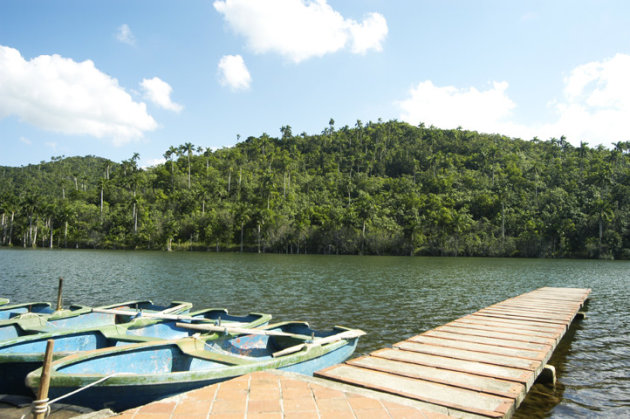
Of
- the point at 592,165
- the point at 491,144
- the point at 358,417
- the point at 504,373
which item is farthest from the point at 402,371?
the point at 491,144

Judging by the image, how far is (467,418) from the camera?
4805 mm

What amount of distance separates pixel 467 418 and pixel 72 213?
11364 centimetres

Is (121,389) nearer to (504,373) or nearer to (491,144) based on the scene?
(504,373)

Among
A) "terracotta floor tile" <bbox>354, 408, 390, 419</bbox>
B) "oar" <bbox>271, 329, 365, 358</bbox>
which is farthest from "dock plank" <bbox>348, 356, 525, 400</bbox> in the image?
"terracotta floor tile" <bbox>354, 408, 390, 419</bbox>

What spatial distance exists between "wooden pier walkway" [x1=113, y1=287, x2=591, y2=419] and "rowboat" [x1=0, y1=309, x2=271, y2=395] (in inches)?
143

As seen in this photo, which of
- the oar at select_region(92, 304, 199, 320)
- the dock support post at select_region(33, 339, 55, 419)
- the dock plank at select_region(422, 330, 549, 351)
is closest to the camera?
Result: the dock support post at select_region(33, 339, 55, 419)

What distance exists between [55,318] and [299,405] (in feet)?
30.2

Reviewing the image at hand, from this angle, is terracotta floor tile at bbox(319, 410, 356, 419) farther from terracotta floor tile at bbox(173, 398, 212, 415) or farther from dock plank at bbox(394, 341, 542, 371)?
dock plank at bbox(394, 341, 542, 371)

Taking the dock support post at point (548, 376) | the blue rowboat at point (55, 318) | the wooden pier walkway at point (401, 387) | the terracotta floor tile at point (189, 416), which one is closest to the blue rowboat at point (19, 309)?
the blue rowboat at point (55, 318)

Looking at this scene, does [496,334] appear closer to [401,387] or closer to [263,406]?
[401,387]

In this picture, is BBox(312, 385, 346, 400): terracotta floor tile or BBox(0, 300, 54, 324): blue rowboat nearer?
BBox(312, 385, 346, 400): terracotta floor tile

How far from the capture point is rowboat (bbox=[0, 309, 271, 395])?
266 inches

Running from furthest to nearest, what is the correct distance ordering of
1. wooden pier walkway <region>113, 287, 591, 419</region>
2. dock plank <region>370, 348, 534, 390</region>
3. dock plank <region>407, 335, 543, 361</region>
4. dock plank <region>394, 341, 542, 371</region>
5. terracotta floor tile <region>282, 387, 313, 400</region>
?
dock plank <region>407, 335, 543, 361</region>
dock plank <region>394, 341, 542, 371</region>
dock plank <region>370, 348, 534, 390</region>
terracotta floor tile <region>282, 387, 313, 400</region>
wooden pier walkway <region>113, 287, 591, 419</region>

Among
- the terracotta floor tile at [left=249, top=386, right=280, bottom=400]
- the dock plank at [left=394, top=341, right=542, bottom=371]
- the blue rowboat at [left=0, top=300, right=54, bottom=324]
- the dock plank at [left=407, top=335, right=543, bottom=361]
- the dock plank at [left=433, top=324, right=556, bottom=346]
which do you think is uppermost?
the terracotta floor tile at [left=249, top=386, right=280, bottom=400]
